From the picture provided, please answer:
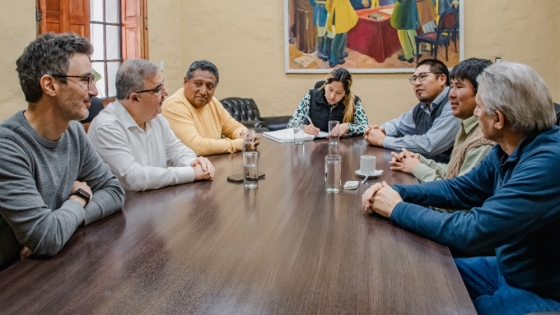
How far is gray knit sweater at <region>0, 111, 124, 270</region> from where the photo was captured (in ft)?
4.90

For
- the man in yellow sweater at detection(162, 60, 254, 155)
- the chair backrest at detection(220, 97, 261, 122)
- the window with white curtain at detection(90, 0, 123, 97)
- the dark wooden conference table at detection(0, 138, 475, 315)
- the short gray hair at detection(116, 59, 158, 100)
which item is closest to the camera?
the dark wooden conference table at detection(0, 138, 475, 315)

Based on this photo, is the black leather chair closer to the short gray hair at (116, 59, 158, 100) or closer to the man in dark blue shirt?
the short gray hair at (116, 59, 158, 100)


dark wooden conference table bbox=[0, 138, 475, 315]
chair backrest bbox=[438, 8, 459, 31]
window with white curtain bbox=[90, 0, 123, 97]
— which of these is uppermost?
chair backrest bbox=[438, 8, 459, 31]

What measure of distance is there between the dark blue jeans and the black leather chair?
3.95 meters

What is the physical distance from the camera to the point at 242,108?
589cm

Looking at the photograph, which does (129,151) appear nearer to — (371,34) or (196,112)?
(196,112)

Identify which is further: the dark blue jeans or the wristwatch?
the wristwatch

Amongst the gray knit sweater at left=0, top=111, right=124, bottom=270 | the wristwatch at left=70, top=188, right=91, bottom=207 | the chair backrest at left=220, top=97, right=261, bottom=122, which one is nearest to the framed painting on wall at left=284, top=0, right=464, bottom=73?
the chair backrest at left=220, top=97, right=261, bottom=122

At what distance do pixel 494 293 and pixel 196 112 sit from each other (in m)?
2.25

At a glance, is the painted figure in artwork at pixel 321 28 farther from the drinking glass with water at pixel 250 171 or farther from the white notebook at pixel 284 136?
the drinking glass with water at pixel 250 171

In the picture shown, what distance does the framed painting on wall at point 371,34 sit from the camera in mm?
5840

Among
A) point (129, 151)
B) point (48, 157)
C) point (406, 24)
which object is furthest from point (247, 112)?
point (48, 157)

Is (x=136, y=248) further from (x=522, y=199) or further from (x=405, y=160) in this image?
(x=405, y=160)

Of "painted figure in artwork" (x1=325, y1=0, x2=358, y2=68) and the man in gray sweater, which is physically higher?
"painted figure in artwork" (x1=325, y1=0, x2=358, y2=68)
